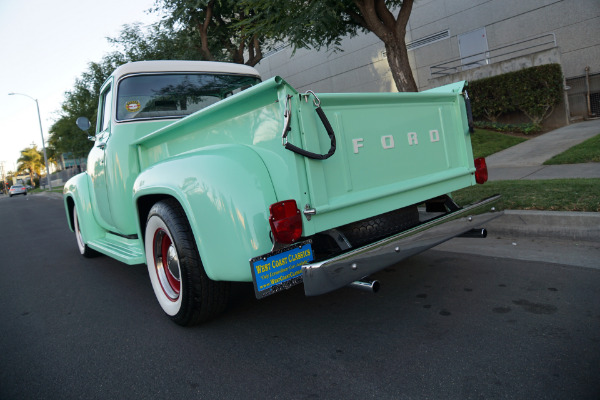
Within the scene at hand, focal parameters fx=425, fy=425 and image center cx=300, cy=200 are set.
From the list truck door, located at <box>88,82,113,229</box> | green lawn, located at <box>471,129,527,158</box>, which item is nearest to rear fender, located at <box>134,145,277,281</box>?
truck door, located at <box>88,82,113,229</box>

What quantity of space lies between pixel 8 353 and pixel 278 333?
1.90 meters

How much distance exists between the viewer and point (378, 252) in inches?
95.5

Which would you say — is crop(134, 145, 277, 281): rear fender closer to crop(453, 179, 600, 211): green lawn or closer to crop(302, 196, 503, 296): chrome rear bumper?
crop(302, 196, 503, 296): chrome rear bumper

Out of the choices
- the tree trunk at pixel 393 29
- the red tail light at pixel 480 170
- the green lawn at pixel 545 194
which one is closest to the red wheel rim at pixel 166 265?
the red tail light at pixel 480 170

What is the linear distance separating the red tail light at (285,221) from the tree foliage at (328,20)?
625cm

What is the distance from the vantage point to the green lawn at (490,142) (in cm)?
1088

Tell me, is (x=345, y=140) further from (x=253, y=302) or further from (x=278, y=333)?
(x=253, y=302)

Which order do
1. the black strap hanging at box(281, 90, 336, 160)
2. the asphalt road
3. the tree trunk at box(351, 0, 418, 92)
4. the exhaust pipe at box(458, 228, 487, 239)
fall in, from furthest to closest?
1. the tree trunk at box(351, 0, 418, 92)
2. the exhaust pipe at box(458, 228, 487, 239)
3. the black strap hanging at box(281, 90, 336, 160)
4. the asphalt road

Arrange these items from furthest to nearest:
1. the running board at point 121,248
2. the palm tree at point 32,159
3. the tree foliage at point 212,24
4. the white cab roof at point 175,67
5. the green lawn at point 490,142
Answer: the palm tree at point 32,159 < the tree foliage at point 212,24 < the green lawn at point 490,142 < the white cab roof at point 175,67 < the running board at point 121,248

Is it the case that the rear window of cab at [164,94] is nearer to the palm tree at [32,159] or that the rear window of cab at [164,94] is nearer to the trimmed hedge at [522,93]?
the trimmed hedge at [522,93]

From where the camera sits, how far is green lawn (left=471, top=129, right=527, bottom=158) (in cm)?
1088

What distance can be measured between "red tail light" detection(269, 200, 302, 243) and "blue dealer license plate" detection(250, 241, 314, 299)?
2.9 inches

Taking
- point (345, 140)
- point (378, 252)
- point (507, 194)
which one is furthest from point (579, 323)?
point (507, 194)

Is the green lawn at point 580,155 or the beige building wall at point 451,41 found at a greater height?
the beige building wall at point 451,41
